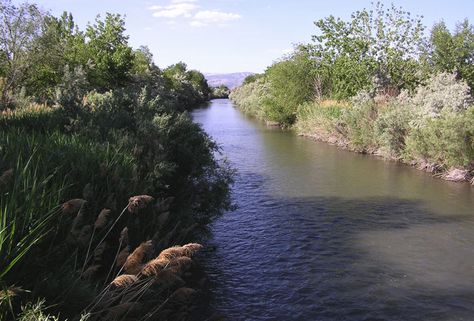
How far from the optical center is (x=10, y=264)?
3793 millimetres

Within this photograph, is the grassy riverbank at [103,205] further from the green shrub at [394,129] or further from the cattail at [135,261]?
the green shrub at [394,129]

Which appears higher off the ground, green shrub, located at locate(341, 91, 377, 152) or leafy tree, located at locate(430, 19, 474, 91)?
leafy tree, located at locate(430, 19, 474, 91)

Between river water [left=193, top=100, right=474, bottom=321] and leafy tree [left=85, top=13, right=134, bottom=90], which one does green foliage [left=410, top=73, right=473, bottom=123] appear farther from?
leafy tree [left=85, top=13, right=134, bottom=90]

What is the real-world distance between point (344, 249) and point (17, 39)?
28431 mm

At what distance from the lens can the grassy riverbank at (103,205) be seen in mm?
4324

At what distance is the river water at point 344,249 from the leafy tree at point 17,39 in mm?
19361

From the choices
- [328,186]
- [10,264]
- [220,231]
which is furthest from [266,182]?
[10,264]

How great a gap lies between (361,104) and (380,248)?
67.4 ft

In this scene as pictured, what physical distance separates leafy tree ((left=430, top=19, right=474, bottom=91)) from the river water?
17.9m

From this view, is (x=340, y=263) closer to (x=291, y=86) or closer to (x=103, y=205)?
(x=103, y=205)

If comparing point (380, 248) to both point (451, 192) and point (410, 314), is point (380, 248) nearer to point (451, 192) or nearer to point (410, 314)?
point (410, 314)

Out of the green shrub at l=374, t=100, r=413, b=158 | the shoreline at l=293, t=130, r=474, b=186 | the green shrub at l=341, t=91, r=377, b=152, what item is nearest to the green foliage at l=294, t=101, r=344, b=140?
the green shrub at l=341, t=91, r=377, b=152

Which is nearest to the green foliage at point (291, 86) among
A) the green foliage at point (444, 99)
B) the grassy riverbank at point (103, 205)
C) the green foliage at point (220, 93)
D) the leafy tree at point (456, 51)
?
the leafy tree at point (456, 51)

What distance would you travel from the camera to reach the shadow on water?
9633 millimetres
